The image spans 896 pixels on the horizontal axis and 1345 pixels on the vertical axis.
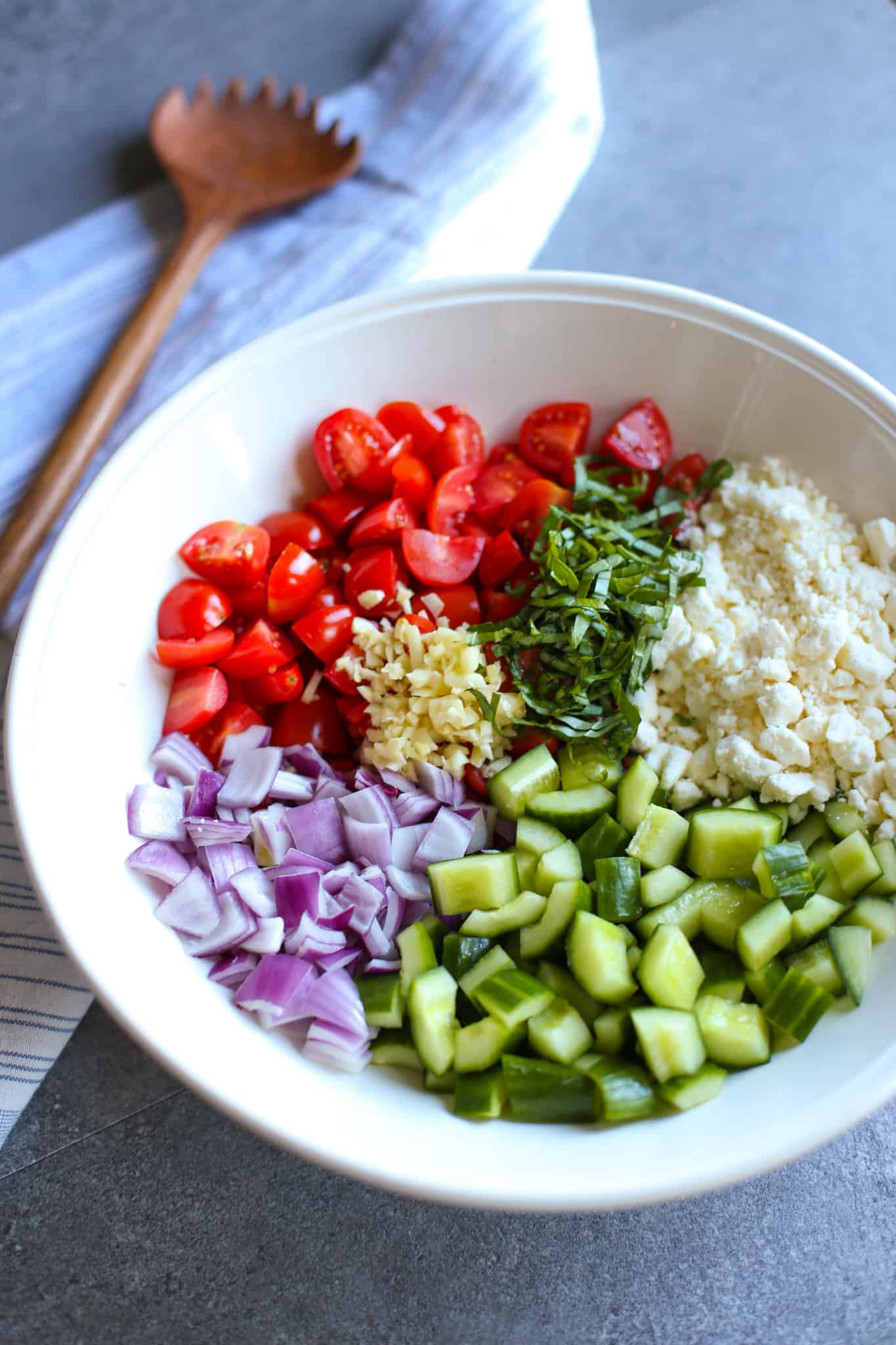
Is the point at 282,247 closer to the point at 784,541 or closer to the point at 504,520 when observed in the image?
the point at 504,520

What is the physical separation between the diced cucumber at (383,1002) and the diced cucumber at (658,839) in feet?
1.22

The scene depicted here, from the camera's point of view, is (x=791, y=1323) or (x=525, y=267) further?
(x=525, y=267)

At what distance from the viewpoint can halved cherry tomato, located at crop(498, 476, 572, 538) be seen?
1.67m

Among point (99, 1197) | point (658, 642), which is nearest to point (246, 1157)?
point (99, 1197)

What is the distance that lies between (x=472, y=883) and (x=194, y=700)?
0.52 metres

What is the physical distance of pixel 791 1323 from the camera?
136cm

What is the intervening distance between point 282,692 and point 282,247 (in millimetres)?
1073

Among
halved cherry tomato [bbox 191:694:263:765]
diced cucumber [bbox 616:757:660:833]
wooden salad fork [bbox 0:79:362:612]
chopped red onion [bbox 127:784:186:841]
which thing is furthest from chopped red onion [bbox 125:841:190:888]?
wooden salad fork [bbox 0:79:362:612]

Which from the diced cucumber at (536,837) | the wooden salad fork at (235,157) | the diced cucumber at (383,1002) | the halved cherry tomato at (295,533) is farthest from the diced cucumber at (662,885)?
the wooden salad fork at (235,157)

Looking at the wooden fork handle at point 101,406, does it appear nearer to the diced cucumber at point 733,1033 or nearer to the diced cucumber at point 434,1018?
the diced cucumber at point 434,1018

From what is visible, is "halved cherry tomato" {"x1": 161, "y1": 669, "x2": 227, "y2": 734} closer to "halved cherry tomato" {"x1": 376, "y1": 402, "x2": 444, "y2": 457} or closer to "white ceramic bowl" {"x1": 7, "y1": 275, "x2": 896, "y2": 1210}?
"white ceramic bowl" {"x1": 7, "y1": 275, "x2": 896, "y2": 1210}

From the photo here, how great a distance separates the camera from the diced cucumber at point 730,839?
140 cm

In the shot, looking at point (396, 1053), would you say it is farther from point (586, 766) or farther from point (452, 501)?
point (452, 501)

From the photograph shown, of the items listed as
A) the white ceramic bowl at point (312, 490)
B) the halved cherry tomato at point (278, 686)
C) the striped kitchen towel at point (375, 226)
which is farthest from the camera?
the striped kitchen towel at point (375, 226)
